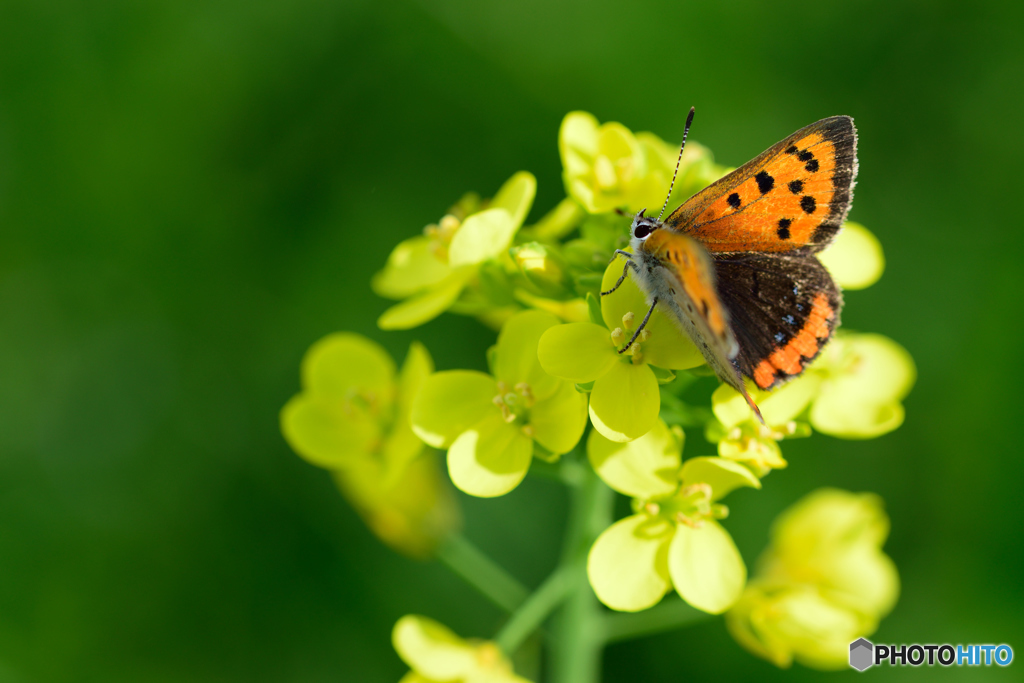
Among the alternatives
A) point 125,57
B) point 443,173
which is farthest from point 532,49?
point 125,57

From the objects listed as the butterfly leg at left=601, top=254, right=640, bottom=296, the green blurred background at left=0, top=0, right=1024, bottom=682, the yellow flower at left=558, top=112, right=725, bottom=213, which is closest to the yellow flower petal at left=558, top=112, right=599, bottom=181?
the yellow flower at left=558, top=112, right=725, bottom=213

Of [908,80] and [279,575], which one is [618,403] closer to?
[279,575]

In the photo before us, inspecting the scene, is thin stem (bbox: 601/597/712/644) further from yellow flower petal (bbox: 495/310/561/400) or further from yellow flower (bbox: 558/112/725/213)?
yellow flower (bbox: 558/112/725/213)

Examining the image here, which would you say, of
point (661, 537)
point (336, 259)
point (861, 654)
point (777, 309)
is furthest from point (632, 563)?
point (336, 259)

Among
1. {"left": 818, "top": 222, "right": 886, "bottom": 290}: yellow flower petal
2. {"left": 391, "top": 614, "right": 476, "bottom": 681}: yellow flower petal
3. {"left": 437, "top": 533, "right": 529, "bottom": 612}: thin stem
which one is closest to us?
{"left": 391, "top": 614, "right": 476, "bottom": 681}: yellow flower petal

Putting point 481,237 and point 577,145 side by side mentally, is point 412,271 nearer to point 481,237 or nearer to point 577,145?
point 481,237

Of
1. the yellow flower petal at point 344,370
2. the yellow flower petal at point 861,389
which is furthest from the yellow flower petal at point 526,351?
the yellow flower petal at point 861,389
